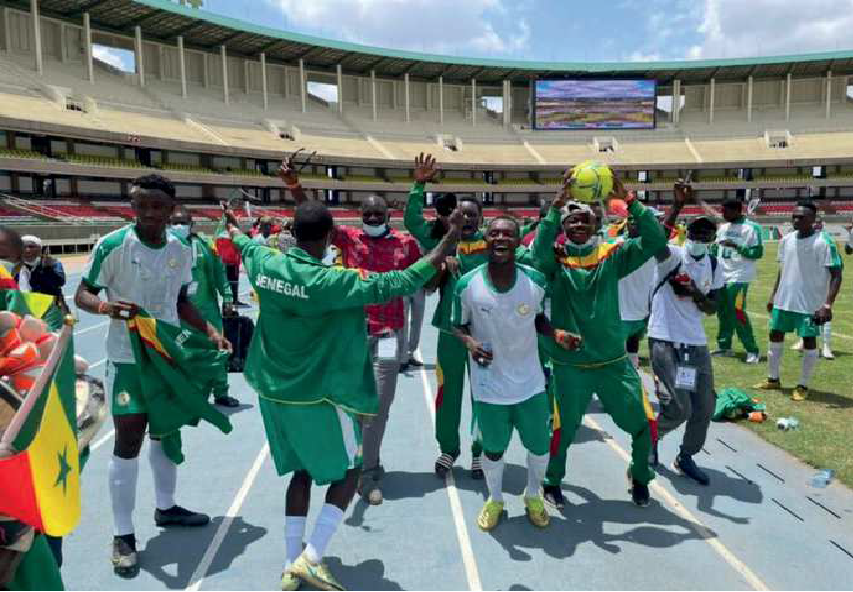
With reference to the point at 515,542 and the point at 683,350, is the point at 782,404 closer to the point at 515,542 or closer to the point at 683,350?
the point at 683,350

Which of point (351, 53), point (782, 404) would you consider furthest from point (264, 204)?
point (782, 404)

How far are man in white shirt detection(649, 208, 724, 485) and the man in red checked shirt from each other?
2046mm

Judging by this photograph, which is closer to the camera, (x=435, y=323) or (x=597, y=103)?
(x=435, y=323)

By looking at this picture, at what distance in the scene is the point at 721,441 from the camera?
18.1 feet

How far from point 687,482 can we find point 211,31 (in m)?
47.8

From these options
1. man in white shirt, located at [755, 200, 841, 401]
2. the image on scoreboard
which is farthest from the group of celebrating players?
the image on scoreboard

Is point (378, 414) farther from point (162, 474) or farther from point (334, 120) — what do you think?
point (334, 120)

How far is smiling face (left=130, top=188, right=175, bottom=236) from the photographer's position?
352 centimetres

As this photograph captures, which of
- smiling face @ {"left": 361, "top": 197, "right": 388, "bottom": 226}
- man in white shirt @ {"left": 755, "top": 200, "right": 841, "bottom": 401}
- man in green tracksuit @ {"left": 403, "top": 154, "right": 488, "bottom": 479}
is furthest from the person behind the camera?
man in white shirt @ {"left": 755, "top": 200, "right": 841, "bottom": 401}

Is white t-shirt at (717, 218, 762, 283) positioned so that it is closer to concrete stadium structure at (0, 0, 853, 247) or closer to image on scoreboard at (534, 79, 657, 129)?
concrete stadium structure at (0, 0, 853, 247)

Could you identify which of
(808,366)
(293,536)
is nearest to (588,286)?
(293,536)

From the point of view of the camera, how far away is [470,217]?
5016 millimetres

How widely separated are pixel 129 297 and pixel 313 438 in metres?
1.55

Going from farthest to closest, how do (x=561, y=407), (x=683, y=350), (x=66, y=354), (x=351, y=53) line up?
1. (x=351, y=53)
2. (x=683, y=350)
3. (x=561, y=407)
4. (x=66, y=354)
